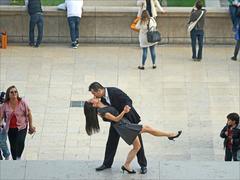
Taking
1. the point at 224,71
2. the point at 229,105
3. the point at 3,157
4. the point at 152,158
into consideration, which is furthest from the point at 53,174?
the point at 224,71

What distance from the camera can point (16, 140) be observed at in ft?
52.3

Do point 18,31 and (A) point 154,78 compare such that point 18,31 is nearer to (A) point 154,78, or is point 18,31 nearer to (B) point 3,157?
(A) point 154,78

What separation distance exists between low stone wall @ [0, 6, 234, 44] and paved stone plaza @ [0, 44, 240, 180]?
0.81 feet

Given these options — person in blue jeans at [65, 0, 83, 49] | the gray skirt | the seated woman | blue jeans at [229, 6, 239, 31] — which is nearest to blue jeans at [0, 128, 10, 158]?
the seated woman

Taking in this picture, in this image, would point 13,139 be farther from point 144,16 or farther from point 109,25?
point 109,25

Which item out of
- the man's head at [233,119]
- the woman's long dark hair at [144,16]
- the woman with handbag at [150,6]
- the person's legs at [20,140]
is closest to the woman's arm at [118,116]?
the person's legs at [20,140]

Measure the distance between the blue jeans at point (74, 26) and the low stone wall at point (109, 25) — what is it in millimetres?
335

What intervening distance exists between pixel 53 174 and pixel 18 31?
29.4ft

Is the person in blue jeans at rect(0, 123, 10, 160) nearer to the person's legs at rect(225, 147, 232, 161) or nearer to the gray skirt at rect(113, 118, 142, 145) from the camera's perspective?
the gray skirt at rect(113, 118, 142, 145)

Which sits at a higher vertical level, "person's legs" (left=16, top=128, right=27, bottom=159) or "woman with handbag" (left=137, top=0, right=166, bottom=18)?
"woman with handbag" (left=137, top=0, right=166, bottom=18)

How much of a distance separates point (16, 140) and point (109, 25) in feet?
23.9

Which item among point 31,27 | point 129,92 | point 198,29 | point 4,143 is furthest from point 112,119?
point 31,27

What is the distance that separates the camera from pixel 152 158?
17.6 m

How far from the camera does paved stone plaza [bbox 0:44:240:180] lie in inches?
709
